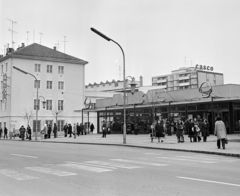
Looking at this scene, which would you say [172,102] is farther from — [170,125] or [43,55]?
[43,55]

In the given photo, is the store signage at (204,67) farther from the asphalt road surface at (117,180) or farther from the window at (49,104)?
the asphalt road surface at (117,180)

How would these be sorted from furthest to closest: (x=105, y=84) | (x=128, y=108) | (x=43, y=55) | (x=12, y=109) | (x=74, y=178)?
(x=105, y=84) → (x=43, y=55) → (x=12, y=109) → (x=128, y=108) → (x=74, y=178)

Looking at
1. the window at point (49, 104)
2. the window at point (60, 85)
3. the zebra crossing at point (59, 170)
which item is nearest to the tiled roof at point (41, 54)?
the window at point (60, 85)

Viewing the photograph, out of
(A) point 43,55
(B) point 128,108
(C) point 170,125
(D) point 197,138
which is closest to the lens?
(D) point 197,138

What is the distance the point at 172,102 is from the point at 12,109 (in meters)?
34.8

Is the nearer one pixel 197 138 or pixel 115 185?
pixel 115 185

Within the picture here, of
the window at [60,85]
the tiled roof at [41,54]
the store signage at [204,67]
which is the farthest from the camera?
the store signage at [204,67]

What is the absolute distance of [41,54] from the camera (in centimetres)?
6438

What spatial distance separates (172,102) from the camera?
35.8 m

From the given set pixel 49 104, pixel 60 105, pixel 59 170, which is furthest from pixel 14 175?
pixel 60 105

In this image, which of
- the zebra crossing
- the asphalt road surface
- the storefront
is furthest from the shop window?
the zebra crossing

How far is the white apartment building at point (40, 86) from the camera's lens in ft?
199

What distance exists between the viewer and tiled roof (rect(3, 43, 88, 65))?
62125 mm

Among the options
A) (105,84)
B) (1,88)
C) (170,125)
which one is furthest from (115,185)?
(105,84)
